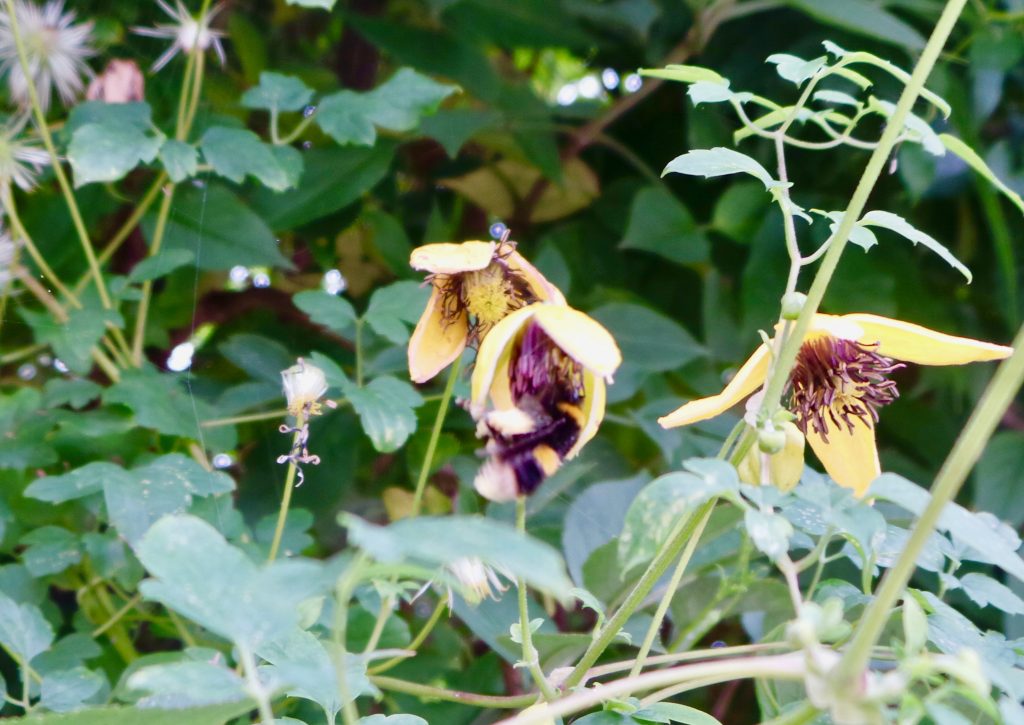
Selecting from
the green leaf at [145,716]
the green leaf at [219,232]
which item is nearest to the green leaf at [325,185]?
the green leaf at [219,232]

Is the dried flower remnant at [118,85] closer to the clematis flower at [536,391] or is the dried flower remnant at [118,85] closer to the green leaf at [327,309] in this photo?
the green leaf at [327,309]

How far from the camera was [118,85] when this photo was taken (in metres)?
0.61

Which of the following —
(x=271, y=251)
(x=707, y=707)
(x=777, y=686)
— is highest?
(x=271, y=251)

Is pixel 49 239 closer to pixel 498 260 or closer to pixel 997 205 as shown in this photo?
pixel 498 260

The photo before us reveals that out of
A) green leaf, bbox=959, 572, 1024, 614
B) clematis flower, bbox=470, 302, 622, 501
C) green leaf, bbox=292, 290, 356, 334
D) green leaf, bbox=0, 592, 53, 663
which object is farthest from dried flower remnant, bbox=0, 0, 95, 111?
green leaf, bbox=959, 572, 1024, 614

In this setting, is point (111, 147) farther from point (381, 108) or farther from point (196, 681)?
point (196, 681)

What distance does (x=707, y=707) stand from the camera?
74 centimetres

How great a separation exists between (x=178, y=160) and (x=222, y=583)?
35cm

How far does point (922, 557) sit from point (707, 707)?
0.47m

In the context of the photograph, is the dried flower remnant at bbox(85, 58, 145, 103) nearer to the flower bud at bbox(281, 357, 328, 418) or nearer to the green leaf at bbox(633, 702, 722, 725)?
the flower bud at bbox(281, 357, 328, 418)

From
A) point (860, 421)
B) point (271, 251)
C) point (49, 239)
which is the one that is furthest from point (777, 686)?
point (49, 239)

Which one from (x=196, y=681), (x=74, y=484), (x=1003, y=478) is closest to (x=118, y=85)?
(x=74, y=484)

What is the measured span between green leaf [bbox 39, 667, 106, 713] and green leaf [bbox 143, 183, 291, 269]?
312mm

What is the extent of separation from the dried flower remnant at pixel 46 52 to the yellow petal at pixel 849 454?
55cm
